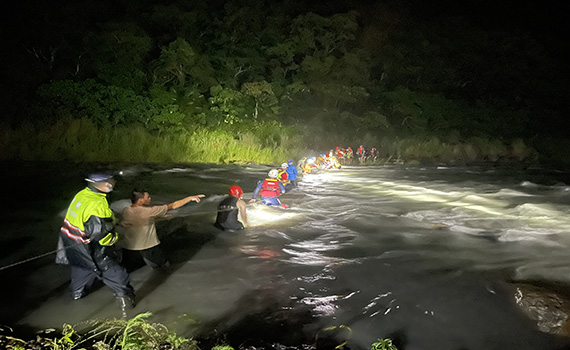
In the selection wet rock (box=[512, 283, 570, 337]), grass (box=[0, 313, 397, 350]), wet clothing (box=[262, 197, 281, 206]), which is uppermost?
wet clothing (box=[262, 197, 281, 206])

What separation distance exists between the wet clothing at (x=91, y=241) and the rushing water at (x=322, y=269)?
442 mm

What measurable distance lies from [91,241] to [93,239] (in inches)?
3.8

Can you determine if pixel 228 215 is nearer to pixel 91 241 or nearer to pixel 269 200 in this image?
pixel 269 200

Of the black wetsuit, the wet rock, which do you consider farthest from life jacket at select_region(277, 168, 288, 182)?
the wet rock

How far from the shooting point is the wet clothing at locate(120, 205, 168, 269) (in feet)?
19.6

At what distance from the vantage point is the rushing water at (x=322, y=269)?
192 inches

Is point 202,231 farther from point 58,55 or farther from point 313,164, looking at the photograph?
point 58,55

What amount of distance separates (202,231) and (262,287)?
341 centimetres

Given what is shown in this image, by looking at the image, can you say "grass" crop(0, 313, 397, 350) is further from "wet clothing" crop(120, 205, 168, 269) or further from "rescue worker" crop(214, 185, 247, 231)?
"rescue worker" crop(214, 185, 247, 231)

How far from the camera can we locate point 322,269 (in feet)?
22.7

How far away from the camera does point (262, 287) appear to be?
19.8ft

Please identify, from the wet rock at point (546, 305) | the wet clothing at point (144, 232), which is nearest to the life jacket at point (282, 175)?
the wet clothing at point (144, 232)

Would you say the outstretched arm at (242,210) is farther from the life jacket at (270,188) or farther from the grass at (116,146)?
the grass at (116,146)

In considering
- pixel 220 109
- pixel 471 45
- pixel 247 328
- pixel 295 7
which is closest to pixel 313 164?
pixel 220 109
